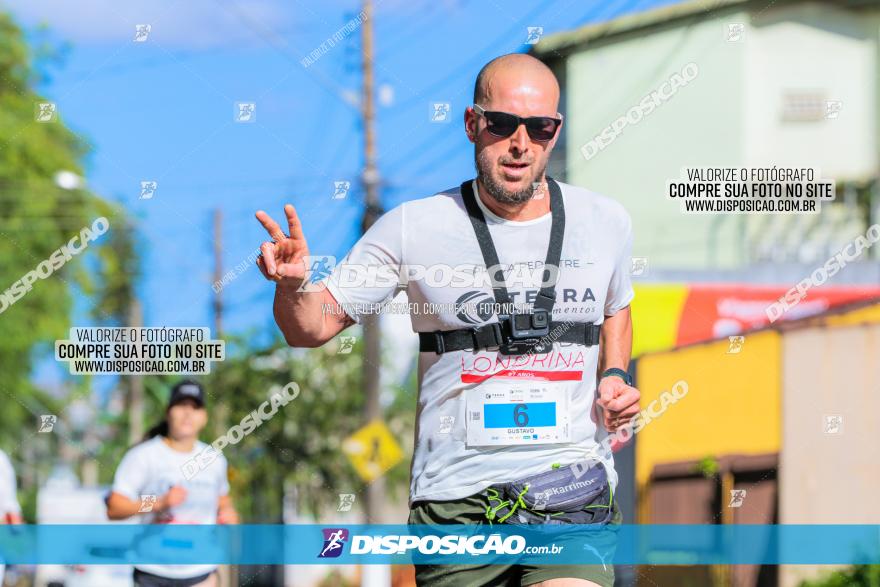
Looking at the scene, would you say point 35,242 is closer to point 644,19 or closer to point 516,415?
point 644,19

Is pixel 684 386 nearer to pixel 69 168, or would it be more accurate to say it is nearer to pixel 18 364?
pixel 69 168

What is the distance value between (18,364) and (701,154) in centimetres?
582

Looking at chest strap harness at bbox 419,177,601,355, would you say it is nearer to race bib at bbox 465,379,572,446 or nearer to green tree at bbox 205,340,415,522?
race bib at bbox 465,379,572,446

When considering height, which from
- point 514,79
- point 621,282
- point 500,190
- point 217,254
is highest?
point 514,79

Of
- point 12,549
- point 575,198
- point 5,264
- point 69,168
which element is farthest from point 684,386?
point 69,168

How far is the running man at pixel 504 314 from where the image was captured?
3730 millimetres

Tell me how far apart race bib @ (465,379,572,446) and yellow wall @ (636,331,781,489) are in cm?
269

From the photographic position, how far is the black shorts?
17.3ft

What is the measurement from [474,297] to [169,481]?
230 cm

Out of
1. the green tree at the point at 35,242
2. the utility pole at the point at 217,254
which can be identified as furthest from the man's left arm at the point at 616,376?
the green tree at the point at 35,242

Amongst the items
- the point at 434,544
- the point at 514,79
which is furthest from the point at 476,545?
the point at 514,79

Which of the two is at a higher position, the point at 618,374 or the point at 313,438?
the point at 618,374

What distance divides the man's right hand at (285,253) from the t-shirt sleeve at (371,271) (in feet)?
0.80

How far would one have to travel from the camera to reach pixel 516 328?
3.88 meters
